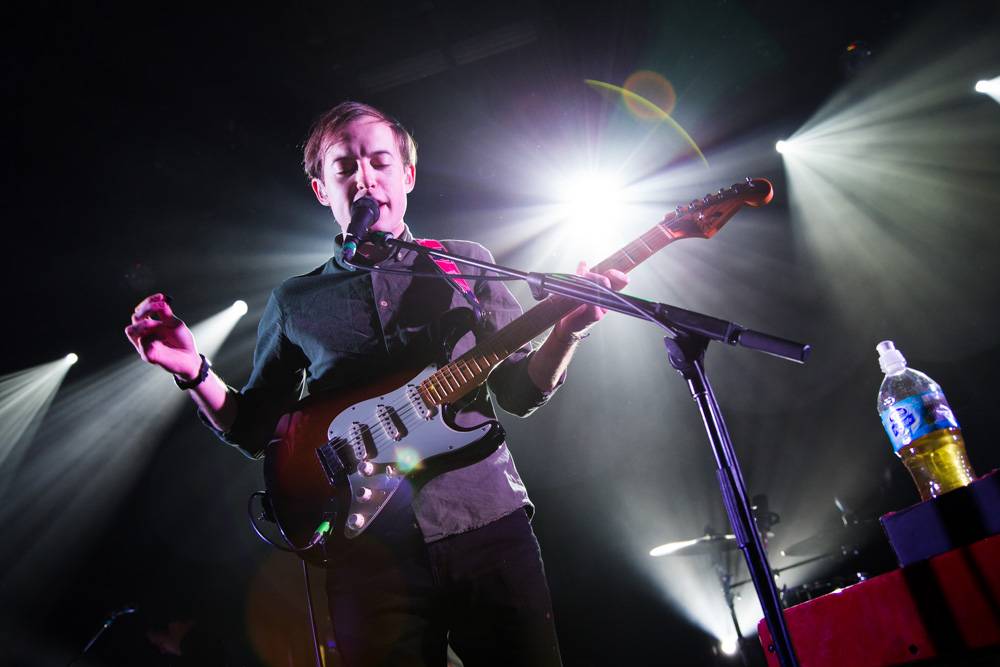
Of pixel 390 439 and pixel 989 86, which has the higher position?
pixel 989 86

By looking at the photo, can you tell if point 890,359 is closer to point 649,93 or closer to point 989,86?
point 649,93

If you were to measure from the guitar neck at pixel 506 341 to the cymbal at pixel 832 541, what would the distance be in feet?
15.6

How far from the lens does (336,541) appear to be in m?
1.86

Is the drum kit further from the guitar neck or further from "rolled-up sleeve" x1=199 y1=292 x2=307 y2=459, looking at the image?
"rolled-up sleeve" x1=199 y1=292 x2=307 y2=459

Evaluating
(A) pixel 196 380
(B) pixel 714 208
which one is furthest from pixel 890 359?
(A) pixel 196 380

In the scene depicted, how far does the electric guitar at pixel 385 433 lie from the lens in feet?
6.33

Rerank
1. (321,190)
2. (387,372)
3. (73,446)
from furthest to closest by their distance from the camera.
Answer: (73,446) < (321,190) < (387,372)

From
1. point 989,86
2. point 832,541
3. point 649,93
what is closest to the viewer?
point 989,86

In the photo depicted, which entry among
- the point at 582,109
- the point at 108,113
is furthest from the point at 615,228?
the point at 108,113

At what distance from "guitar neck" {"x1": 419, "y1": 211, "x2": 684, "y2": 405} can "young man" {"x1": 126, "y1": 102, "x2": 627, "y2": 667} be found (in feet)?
0.20

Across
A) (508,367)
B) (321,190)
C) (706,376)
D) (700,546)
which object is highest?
(321,190)

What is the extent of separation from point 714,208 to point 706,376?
1.02 meters

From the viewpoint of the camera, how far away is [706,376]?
52.0 inches

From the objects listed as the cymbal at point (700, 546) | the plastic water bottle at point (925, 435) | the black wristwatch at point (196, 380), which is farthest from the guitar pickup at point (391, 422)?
the cymbal at point (700, 546)
